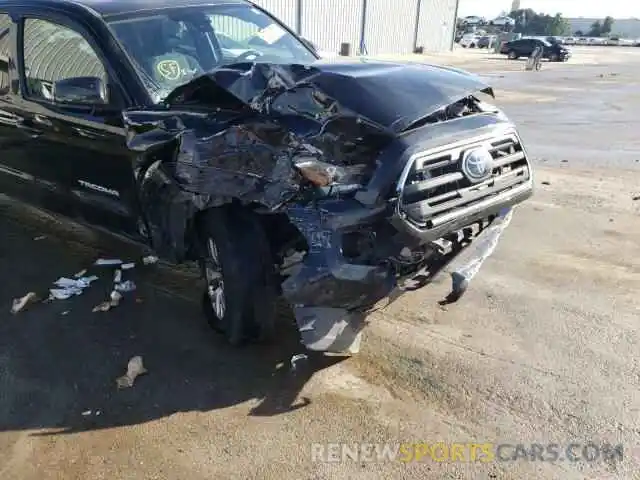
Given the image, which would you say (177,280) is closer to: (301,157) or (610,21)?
(301,157)

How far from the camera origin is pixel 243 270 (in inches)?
141

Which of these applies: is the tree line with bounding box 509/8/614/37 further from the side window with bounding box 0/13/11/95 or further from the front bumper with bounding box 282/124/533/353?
the front bumper with bounding box 282/124/533/353

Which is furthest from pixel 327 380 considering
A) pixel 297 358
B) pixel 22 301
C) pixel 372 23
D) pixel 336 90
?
pixel 372 23

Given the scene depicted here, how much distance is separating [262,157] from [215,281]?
985mm

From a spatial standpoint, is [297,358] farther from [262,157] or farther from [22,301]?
[22,301]

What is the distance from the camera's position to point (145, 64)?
420 centimetres

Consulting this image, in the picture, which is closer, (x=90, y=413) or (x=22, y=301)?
(x=90, y=413)

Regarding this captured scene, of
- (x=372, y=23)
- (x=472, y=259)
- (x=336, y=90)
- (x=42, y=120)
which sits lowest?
(x=372, y=23)

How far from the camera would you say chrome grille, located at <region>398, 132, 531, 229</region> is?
309cm

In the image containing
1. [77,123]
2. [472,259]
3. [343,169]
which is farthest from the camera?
[77,123]

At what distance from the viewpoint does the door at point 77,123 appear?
418 centimetres

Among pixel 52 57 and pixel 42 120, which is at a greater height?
pixel 52 57

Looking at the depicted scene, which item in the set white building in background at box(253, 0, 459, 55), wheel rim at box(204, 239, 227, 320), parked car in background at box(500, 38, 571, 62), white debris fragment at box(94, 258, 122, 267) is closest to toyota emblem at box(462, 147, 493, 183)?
wheel rim at box(204, 239, 227, 320)

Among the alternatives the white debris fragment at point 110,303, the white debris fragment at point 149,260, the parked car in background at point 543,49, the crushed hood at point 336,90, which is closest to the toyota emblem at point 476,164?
the crushed hood at point 336,90
